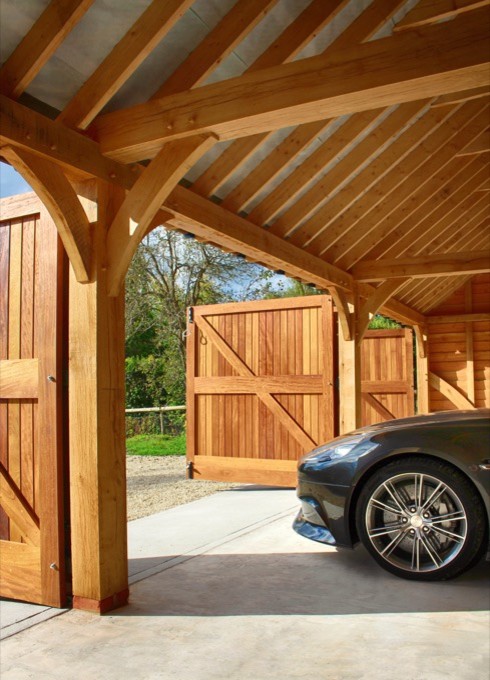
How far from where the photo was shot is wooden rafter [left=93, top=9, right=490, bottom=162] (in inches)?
99.7

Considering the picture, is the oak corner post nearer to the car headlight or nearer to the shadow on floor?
the shadow on floor

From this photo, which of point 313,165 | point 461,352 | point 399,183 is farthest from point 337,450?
point 461,352

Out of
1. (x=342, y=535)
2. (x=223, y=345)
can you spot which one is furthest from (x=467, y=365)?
(x=342, y=535)

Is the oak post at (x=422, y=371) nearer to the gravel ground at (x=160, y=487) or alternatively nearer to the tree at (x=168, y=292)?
the gravel ground at (x=160, y=487)

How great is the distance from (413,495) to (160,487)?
16.6 ft

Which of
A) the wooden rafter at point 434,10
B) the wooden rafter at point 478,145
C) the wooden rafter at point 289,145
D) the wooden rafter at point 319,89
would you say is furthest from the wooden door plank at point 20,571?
the wooden rafter at point 478,145

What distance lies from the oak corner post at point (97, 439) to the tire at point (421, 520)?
5.05ft

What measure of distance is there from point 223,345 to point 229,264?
40.7ft

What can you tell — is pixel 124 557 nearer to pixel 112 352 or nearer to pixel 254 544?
pixel 112 352

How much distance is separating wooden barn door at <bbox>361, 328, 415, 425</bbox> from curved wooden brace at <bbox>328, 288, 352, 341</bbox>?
10.2ft

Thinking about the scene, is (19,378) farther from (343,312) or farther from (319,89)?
(343,312)

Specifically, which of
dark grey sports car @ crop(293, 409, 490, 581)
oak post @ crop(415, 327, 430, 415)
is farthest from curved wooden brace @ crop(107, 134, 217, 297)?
oak post @ crop(415, 327, 430, 415)

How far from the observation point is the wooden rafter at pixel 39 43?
2717 mm

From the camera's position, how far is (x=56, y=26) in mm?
2746
